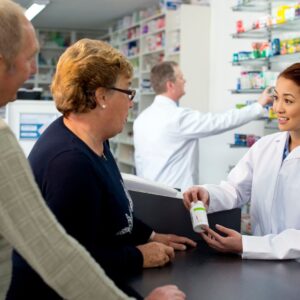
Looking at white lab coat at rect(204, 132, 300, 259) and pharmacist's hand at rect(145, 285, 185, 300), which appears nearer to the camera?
pharmacist's hand at rect(145, 285, 185, 300)

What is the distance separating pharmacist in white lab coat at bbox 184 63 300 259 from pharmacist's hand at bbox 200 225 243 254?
0.21 m

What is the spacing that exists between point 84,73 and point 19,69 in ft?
1.68

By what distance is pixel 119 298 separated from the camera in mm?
1146

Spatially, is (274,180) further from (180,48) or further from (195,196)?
(180,48)

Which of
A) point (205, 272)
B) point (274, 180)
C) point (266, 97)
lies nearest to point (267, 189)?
point (274, 180)

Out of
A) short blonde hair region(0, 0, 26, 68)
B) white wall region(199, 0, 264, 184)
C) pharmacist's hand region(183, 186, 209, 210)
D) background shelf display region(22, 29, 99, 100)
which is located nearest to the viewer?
short blonde hair region(0, 0, 26, 68)

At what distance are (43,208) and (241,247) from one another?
101 centimetres

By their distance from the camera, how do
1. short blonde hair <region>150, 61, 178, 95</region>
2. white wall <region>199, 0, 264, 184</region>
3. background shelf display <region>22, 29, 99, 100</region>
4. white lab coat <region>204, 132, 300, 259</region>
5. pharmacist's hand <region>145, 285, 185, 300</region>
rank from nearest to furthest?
pharmacist's hand <region>145, 285, 185, 300</region> < white lab coat <region>204, 132, 300, 259</region> < short blonde hair <region>150, 61, 178, 95</region> < white wall <region>199, 0, 264, 184</region> < background shelf display <region>22, 29, 99, 100</region>

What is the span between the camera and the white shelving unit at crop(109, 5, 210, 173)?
658 cm

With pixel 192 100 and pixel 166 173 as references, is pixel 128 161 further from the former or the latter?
pixel 166 173

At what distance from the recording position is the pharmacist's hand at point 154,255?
1.73m

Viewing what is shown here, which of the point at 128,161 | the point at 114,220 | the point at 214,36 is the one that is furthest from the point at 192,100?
the point at 114,220

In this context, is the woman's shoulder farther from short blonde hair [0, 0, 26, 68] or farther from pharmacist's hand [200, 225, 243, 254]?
short blonde hair [0, 0, 26, 68]

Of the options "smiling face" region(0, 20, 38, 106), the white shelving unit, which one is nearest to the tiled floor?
"smiling face" region(0, 20, 38, 106)
